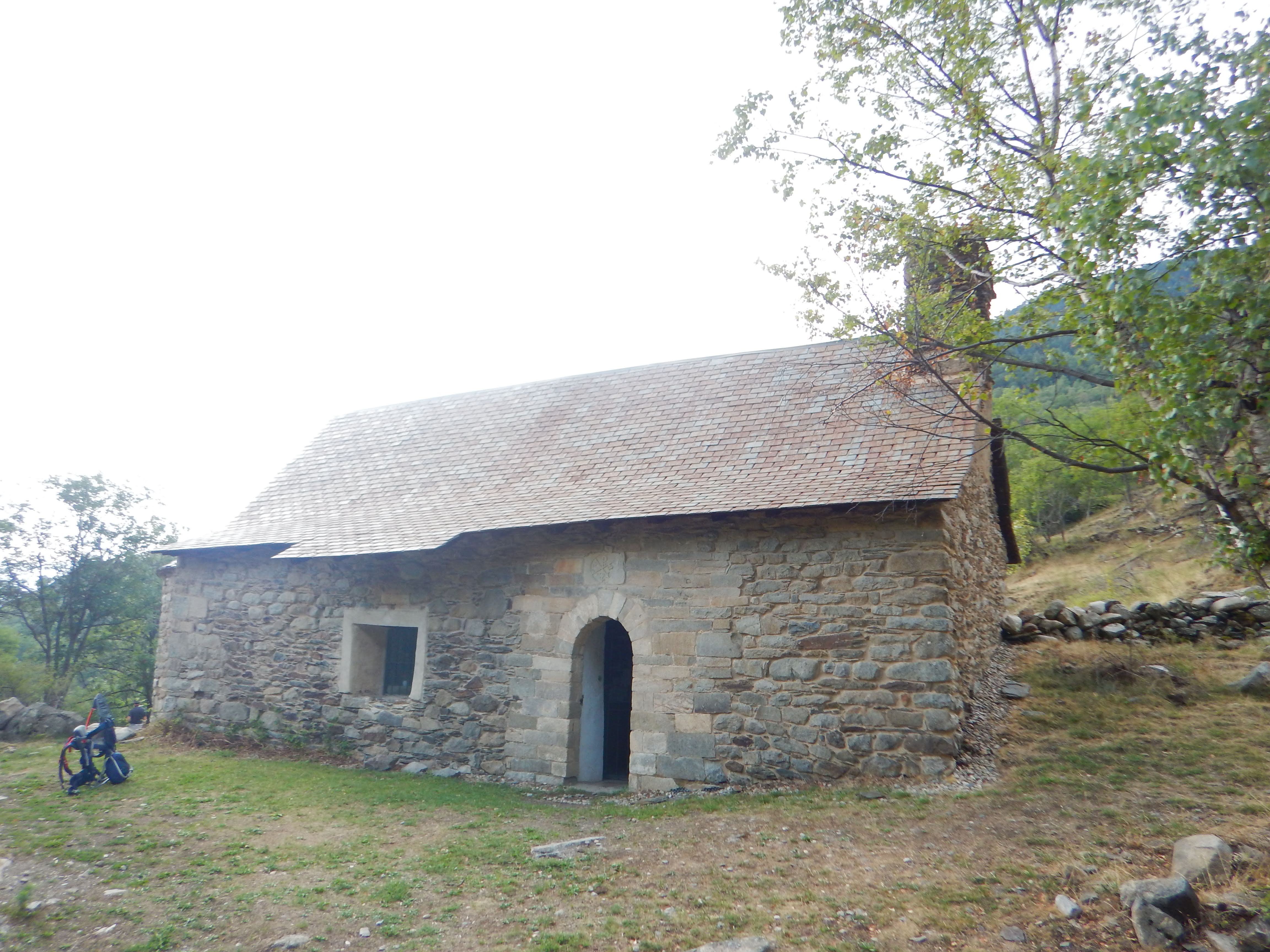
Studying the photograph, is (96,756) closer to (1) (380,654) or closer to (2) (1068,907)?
(1) (380,654)

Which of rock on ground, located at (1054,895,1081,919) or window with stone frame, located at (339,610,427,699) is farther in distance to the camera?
window with stone frame, located at (339,610,427,699)

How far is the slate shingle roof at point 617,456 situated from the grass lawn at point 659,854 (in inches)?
112

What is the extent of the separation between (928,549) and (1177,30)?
451 centimetres

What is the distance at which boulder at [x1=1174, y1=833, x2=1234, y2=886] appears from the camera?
4.38 metres

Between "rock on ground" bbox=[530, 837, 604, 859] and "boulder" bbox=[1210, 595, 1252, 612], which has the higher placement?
"boulder" bbox=[1210, 595, 1252, 612]

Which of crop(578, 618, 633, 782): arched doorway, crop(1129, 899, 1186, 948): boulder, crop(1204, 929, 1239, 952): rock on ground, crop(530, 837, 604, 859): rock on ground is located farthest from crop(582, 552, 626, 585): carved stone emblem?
crop(1204, 929, 1239, 952): rock on ground

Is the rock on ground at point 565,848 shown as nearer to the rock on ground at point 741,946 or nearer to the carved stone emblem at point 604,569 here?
the rock on ground at point 741,946

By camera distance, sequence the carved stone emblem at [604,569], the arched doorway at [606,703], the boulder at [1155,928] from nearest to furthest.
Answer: the boulder at [1155,928] < the carved stone emblem at [604,569] < the arched doorway at [606,703]

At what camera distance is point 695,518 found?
28.3 feet

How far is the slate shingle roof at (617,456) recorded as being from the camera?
832 centimetres

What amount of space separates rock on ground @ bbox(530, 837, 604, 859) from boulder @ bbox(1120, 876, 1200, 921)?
3.80 m

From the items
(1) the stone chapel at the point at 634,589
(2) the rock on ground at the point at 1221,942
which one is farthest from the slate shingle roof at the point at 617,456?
(2) the rock on ground at the point at 1221,942

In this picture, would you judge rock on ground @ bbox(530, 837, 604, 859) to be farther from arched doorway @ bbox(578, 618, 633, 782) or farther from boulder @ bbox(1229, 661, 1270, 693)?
boulder @ bbox(1229, 661, 1270, 693)

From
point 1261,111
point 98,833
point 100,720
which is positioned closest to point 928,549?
point 1261,111
